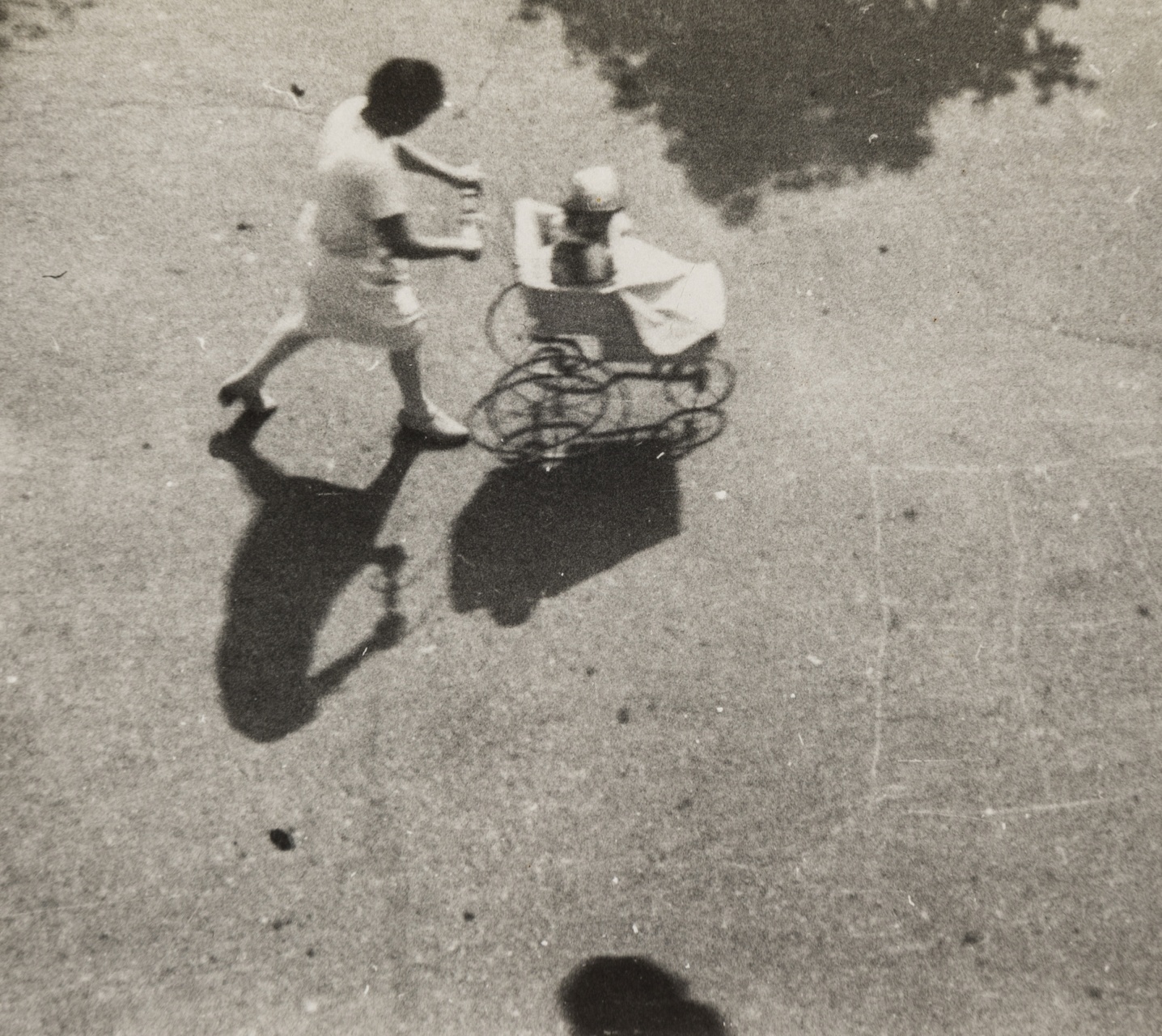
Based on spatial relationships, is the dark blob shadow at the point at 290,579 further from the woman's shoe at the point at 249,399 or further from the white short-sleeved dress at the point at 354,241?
the white short-sleeved dress at the point at 354,241

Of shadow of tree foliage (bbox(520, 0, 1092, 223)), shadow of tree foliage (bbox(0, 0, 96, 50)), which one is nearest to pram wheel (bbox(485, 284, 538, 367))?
shadow of tree foliage (bbox(520, 0, 1092, 223))

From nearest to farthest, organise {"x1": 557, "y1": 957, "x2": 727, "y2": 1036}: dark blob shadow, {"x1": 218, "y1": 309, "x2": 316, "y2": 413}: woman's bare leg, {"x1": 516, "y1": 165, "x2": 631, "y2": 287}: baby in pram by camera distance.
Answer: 1. {"x1": 557, "y1": 957, "x2": 727, "y2": 1036}: dark blob shadow
2. {"x1": 516, "y1": 165, "x2": 631, "y2": 287}: baby in pram
3. {"x1": 218, "y1": 309, "x2": 316, "y2": 413}: woman's bare leg

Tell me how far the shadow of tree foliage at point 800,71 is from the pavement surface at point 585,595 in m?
0.05

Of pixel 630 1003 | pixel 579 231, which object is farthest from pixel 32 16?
pixel 630 1003

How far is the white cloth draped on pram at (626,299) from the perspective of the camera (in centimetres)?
356

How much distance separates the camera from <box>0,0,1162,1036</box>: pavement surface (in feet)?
11.0

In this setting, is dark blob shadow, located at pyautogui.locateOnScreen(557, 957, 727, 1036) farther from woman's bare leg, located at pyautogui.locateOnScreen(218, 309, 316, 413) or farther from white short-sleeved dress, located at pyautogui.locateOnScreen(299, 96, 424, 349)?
woman's bare leg, located at pyautogui.locateOnScreen(218, 309, 316, 413)

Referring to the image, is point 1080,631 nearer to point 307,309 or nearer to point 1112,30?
point 307,309

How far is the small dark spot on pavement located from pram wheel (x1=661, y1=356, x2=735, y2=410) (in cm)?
282

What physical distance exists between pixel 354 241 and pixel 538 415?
1.44 meters

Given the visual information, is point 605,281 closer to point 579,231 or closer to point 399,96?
point 579,231

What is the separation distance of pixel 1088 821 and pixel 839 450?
2.05m

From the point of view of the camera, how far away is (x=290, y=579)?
3.90 metres

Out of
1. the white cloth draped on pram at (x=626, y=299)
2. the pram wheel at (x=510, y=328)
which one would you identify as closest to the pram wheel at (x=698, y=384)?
the white cloth draped on pram at (x=626, y=299)
